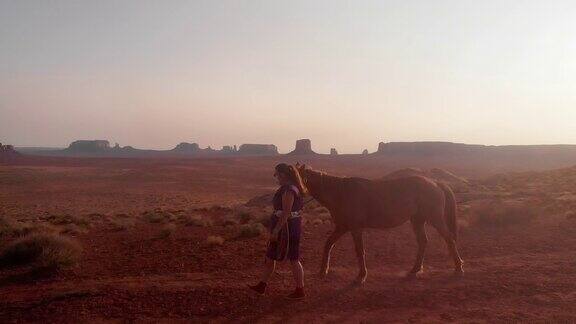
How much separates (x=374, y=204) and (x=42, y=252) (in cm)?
656

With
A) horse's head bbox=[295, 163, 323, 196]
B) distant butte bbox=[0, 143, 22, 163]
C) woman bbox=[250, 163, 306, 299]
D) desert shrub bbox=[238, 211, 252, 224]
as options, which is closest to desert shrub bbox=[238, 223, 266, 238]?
desert shrub bbox=[238, 211, 252, 224]

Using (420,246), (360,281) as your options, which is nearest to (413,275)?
(420,246)

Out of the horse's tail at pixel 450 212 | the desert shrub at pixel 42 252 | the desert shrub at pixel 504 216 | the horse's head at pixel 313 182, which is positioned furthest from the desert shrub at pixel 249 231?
the desert shrub at pixel 504 216

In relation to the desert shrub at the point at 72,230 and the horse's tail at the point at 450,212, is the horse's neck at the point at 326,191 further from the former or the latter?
the desert shrub at the point at 72,230

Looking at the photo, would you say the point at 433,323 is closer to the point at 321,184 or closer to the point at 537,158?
the point at 321,184

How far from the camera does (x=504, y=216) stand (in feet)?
47.2

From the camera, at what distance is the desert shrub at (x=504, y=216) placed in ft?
46.6

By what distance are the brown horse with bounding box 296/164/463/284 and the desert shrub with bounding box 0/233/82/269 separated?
492 centimetres

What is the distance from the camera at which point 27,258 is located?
903 centimetres

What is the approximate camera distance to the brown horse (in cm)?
755

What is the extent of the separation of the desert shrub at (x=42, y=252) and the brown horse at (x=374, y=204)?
492 centimetres

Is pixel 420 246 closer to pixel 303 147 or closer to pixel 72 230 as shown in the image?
pixel 72 230

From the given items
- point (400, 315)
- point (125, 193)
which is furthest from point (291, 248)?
point (125, 193)

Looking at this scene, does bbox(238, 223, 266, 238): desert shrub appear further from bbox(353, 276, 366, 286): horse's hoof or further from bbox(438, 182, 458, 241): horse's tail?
bbox(438, 182, 458, 241): horse's tail
